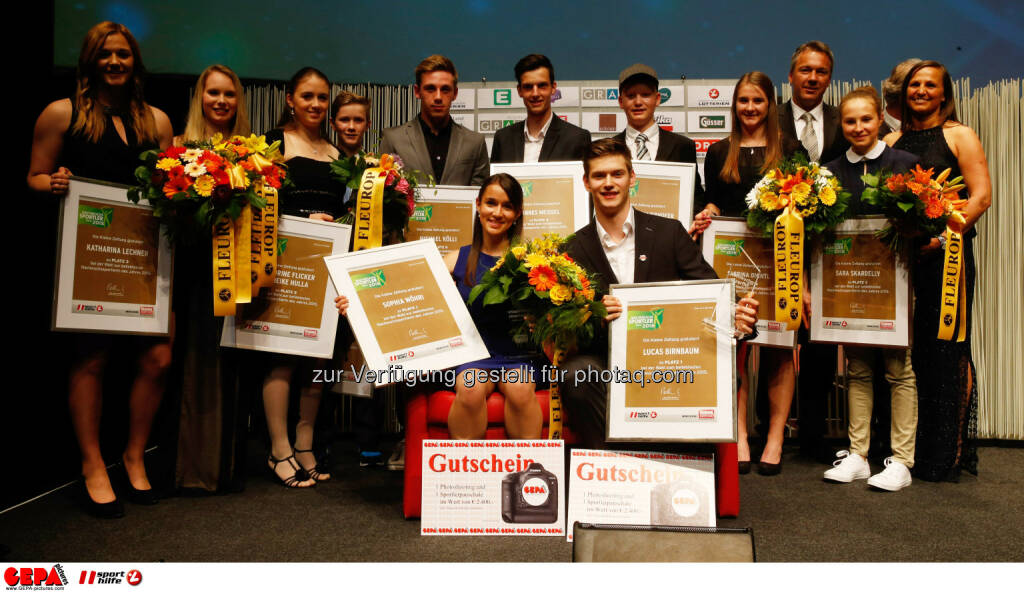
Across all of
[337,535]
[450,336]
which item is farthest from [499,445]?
[337,535]

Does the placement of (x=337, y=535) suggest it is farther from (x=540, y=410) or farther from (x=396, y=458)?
(x=396, y=458)

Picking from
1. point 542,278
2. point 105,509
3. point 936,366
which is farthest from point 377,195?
point 936,366

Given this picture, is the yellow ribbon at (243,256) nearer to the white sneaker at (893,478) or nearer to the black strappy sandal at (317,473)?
the black strappy sandal at (317,473)

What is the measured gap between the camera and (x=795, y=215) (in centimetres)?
342

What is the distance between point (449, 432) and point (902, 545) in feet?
5.62

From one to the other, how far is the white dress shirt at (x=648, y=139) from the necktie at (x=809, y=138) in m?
0.81

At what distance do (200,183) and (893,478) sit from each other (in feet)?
11.0

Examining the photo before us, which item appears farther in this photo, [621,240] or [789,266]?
[789,266]

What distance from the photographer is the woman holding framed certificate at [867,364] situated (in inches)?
141

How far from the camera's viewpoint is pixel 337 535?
280cm

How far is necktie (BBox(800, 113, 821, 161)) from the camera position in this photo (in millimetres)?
4062

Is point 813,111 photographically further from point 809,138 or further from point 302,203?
point 302,203

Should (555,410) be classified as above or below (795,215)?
below

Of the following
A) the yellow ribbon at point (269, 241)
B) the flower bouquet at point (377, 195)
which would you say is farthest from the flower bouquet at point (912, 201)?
the yellow ribbon at point (269, 241)
